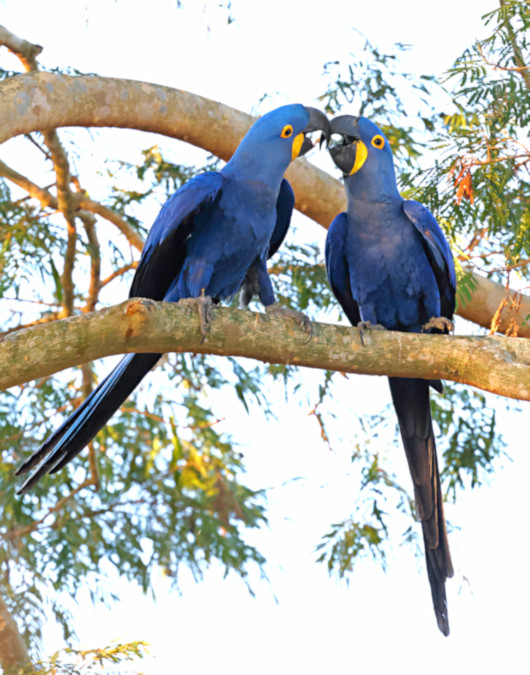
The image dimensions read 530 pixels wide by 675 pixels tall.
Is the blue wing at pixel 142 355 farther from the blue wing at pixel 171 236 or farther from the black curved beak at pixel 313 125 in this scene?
the black curved beak at pixel 313 125

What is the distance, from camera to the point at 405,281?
7.53 feet

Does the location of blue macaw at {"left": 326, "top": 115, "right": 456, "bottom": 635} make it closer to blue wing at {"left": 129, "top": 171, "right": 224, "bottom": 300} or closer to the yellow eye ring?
the yellow eye ring

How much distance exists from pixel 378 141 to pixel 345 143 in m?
0.10

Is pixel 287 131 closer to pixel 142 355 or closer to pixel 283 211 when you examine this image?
pixel 283 211

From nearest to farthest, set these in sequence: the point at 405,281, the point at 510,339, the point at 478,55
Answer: the point at 510,339 → the point at 478,55 → the point at 405,281

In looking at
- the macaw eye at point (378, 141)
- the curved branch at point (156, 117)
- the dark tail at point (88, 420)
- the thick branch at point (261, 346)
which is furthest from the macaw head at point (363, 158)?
the dark tail at point (88, 420)

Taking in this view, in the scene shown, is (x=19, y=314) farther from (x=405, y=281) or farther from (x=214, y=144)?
(x=405, y=281)

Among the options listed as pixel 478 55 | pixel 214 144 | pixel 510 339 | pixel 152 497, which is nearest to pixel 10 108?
pixel 214 144

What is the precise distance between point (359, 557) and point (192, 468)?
0.85 m

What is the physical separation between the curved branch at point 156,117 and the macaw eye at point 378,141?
0.55 metres

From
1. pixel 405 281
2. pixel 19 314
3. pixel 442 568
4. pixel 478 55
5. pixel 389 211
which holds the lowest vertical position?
pixel 442 568

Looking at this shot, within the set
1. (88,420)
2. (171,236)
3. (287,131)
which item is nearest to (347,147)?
(287,131)

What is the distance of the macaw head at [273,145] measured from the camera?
6.98 feet

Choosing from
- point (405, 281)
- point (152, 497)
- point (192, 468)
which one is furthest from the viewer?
point (152, 497)
